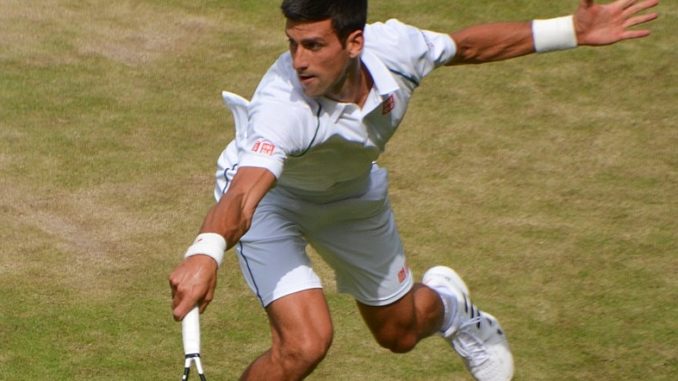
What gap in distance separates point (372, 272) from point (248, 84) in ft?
16.5

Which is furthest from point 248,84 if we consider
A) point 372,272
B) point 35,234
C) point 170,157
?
point 372,272

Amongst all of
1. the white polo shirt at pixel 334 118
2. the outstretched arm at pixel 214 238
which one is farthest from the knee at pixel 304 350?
the outstretched arm at pixel 214 238

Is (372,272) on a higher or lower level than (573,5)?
higher

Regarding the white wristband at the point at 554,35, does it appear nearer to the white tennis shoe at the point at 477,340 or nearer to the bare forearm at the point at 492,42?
the bare forearm at the point at 492,42

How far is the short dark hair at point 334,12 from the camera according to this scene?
20.5 ft

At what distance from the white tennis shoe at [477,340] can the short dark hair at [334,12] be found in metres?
2.04

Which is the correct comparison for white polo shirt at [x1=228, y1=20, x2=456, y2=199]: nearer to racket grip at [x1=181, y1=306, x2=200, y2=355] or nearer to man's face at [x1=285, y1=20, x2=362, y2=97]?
man's face at [x1=285, y1=20, x2=362, y2=97]

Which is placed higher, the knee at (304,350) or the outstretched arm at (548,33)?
the outstretched arm at (548,33)

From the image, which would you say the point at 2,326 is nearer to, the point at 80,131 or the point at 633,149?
the point at 80,131

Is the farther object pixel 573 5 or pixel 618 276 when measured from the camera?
pixel 573 5

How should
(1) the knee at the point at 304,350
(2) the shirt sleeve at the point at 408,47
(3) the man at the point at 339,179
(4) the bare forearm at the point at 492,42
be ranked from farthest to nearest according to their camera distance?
(4) the bare forearm at the point at 492,42 < (2) the shirt sleeve at the point at 408,47 < (1) the knee at the point at 304,350 < (3) the man at the point at 339,179

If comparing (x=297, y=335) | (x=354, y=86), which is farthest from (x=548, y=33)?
(x=297, y=335)

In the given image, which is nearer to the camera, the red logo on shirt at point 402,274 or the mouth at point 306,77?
the mouth at point 306,77

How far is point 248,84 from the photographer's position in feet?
39.5
